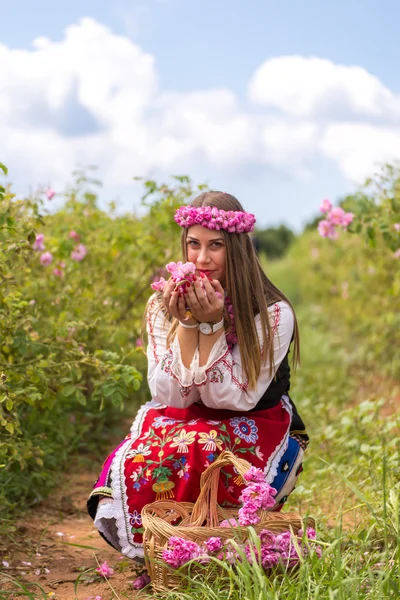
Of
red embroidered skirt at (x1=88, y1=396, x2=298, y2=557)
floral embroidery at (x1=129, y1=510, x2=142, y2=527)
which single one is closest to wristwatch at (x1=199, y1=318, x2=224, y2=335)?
red embroidered skirt at (x1=88, y1=396, x2=298, y2=557)

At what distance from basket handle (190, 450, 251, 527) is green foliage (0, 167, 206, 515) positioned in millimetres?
626

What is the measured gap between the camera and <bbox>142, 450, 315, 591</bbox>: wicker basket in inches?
95.4

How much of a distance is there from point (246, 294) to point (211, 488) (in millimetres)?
757

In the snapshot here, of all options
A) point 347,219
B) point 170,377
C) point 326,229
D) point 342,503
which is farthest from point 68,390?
point 326,229

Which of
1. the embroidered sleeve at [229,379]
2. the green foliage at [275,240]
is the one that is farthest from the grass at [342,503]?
the green foliage at [275,240]

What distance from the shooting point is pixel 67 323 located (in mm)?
3500

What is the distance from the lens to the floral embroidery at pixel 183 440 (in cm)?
271

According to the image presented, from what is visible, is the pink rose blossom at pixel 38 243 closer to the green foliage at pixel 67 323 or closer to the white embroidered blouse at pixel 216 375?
the green foliage at pixel 67 323

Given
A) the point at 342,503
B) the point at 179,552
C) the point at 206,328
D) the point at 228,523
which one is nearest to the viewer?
the point at 179,552

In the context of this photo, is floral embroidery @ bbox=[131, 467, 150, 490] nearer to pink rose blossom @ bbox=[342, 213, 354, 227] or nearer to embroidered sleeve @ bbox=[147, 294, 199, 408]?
embroidered sleeve @ bbox=[147, 294, 199, 408]

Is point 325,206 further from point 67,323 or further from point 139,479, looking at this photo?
point 139,479

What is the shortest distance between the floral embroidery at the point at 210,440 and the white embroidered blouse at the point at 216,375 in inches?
4.5

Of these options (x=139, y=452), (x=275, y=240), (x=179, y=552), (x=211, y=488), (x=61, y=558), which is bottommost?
(x=61, y=558)

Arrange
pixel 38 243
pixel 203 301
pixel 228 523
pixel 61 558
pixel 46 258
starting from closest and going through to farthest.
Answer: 1. pixel 228 523
2. pixel 203 301
3. pixel 61 558
4. pixel 38 243
5. pixel 46 258
